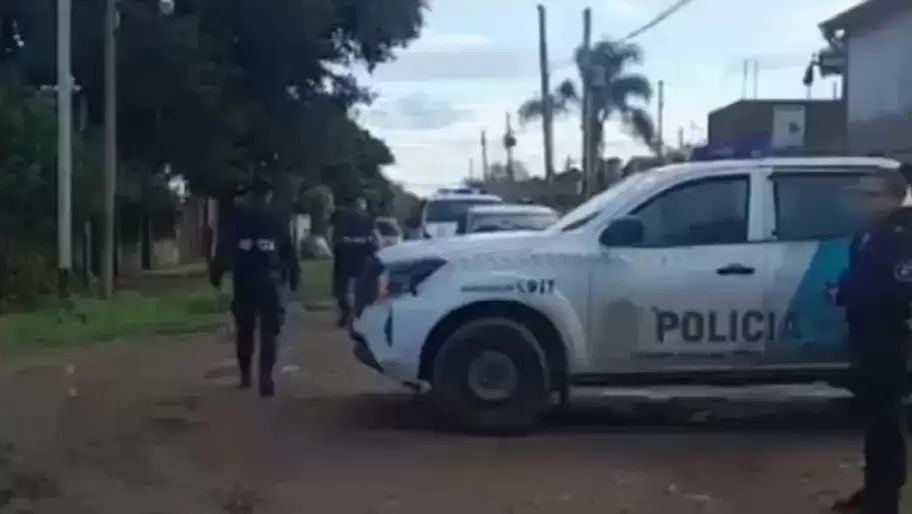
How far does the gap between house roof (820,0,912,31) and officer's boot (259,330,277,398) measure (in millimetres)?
19619

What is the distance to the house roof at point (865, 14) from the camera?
3006 centimetres

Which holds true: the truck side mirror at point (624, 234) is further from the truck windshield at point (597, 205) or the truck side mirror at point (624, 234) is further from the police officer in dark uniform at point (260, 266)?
the police officer in dark uniform at point (260, 266)

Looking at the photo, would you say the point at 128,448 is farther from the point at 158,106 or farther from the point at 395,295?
the point at 158,106

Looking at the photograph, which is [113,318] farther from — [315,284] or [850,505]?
[850,505]

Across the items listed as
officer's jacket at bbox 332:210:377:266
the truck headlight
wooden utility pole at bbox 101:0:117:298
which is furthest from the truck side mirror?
wooden utility pole at bbox 101:0:117:298

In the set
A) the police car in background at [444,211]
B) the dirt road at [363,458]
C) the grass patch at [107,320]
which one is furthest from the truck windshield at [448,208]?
the dirt road at [363,458]

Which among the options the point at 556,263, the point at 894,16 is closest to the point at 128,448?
the point at 556,263

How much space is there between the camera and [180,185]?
39.2 m

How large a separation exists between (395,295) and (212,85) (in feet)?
75.4

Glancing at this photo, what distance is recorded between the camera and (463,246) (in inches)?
443

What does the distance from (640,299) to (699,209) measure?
2.56 ft

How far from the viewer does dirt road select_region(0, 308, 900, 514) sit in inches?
346

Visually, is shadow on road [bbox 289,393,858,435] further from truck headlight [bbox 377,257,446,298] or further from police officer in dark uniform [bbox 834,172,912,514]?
police officer in dark uniform [bbox 834,172,912,514]

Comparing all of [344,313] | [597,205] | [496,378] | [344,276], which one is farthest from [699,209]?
[344,313]
